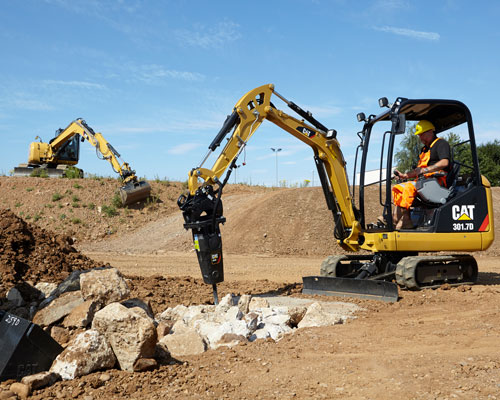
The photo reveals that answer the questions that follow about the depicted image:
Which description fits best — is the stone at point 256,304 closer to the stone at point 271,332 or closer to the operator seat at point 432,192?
the stone at point 271,332

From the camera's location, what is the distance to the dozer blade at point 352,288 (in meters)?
7.31

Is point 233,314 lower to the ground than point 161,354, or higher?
higher

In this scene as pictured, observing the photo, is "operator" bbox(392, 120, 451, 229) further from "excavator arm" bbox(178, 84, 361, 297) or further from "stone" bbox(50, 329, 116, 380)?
"stone" bbox(50, 329, 116, 380)

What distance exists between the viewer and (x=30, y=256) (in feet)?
27.3

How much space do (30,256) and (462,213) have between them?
728 centimetres

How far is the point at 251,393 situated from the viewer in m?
3.89

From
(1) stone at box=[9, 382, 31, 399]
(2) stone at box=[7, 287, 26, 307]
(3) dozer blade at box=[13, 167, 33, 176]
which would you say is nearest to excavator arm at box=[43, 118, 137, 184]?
(3) dozer blade at box=[13, 167, 33, 176]

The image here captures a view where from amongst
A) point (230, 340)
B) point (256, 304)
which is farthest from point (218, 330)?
point (256, 304)

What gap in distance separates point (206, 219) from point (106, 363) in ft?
9.37

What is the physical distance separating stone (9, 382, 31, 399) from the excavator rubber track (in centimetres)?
577

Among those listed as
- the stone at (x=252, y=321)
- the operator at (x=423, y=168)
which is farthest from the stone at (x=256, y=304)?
the operator at (x=423, y=168)

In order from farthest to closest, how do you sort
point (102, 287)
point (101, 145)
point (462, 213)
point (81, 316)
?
point (101, 145)
point (462, 213)
point (102, 287)
point (81, 316)

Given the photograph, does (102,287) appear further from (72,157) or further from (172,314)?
(72,157)

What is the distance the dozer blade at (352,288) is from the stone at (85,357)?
14.3 ft
